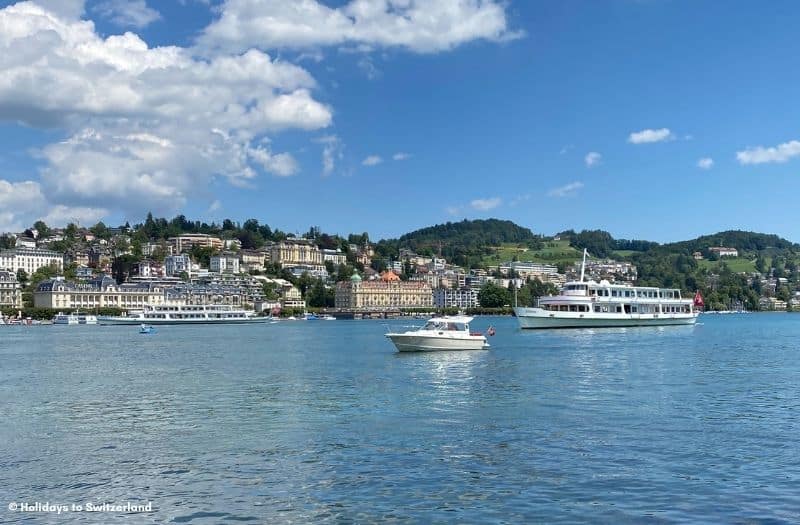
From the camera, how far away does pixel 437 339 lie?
51.1 meters

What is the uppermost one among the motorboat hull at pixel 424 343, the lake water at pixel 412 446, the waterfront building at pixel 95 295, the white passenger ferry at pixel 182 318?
the waterfront building at pixel 95 295

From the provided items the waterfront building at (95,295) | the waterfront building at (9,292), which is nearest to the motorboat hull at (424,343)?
the waterfront building at (95,295)

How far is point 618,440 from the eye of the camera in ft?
67.2

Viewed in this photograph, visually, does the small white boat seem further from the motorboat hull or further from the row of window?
the row of window

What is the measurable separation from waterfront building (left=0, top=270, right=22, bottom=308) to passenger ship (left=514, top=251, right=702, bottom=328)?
137 metres

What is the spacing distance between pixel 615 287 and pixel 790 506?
78.6 m

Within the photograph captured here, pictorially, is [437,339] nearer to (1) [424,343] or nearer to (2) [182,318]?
(1) [424,343]

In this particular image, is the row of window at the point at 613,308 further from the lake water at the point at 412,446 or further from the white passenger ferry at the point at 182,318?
the white passenger ferry at the point at 182,318

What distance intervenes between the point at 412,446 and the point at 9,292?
187 m

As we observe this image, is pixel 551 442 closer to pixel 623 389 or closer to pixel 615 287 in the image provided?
pixel 623 389

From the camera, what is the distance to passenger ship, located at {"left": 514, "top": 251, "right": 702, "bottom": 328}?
281ft

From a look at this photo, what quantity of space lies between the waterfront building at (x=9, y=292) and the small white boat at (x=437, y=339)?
15619 centimetres

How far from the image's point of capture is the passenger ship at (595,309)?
85.7 meters

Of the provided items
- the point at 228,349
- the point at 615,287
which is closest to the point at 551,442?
the point at 228,349
